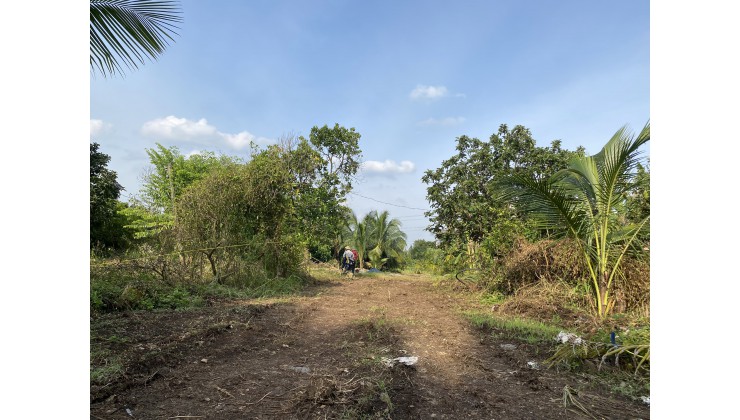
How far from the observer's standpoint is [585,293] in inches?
276

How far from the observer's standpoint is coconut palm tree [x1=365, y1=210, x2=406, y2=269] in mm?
27234

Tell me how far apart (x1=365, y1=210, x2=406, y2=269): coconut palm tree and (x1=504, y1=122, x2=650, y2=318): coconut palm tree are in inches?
805

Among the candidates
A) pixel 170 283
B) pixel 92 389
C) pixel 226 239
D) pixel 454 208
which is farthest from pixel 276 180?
pixel 92 389

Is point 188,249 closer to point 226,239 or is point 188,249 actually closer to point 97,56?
point 226,239

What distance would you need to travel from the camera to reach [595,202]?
253 inches

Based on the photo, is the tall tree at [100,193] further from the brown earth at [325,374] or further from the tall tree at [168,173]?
the brown earth at [325,374]

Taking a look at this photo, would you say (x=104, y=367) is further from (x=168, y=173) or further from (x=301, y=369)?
(x=168, y=173)

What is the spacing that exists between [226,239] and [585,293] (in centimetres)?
763

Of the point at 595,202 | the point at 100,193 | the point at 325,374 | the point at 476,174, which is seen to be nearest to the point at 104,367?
the point at 325,374

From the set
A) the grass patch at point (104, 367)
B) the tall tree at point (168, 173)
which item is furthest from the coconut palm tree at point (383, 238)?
the grass patch at point (104, 367)

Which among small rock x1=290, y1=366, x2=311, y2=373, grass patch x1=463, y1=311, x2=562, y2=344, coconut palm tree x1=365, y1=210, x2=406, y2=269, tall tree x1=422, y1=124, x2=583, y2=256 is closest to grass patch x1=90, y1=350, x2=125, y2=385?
small rock x1=290, y1=366, x2=311, y2=373

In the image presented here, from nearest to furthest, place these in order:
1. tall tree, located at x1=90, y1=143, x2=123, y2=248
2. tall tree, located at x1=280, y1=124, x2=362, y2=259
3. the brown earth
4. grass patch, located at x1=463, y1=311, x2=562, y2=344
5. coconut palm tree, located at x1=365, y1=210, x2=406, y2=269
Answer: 1. the brown earth
2. grass patch, located at x1=463, y1=311, x2=562, y2=344
3. tall tree, located at x1=280, y1=124, x2=362, y2=259
4. tall tree, located at x1=90, y1=143, x2=123, y2=248
5. coconut palm tree, located at x1=365, y1=210, x2=406, y2=269

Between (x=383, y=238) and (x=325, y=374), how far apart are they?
24.8 metres

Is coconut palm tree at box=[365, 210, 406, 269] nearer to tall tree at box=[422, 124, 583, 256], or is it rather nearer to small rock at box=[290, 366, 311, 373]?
tall tree at box=[422, 124, 583, 256]
